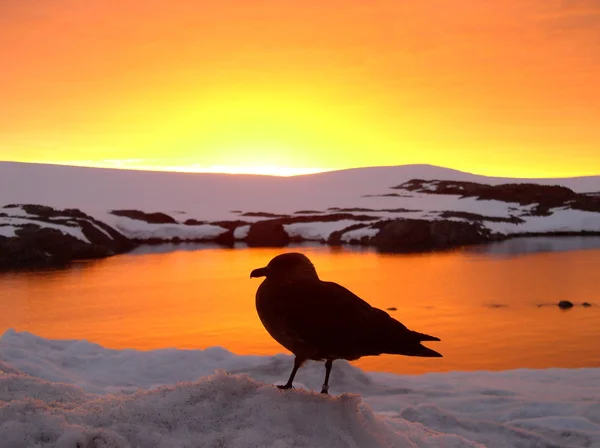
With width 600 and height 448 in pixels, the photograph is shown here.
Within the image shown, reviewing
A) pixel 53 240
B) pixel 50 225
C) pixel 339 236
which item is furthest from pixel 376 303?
pixel 339 236

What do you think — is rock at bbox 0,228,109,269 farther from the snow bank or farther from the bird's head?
the bird's head

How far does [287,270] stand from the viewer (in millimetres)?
4457

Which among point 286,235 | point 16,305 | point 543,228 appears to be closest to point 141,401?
point 16,305

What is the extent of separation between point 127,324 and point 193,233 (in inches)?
1473

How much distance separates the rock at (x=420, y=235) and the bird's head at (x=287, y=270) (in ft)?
152

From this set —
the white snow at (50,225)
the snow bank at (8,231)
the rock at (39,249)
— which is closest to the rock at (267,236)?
the white snow at (50,225)

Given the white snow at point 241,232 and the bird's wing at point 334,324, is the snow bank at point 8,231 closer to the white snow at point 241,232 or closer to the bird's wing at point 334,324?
the white snow at point 241,232

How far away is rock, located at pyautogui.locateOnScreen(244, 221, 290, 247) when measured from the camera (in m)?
56.0

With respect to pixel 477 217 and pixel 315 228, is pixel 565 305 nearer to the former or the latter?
pixel 315 228

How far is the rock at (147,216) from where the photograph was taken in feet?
196

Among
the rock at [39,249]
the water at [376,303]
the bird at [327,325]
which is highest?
the bird at [327,325]

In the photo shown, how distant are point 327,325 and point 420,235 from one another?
159 ft

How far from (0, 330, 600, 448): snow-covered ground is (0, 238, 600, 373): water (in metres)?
4.33

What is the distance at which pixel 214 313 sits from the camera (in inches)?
888
